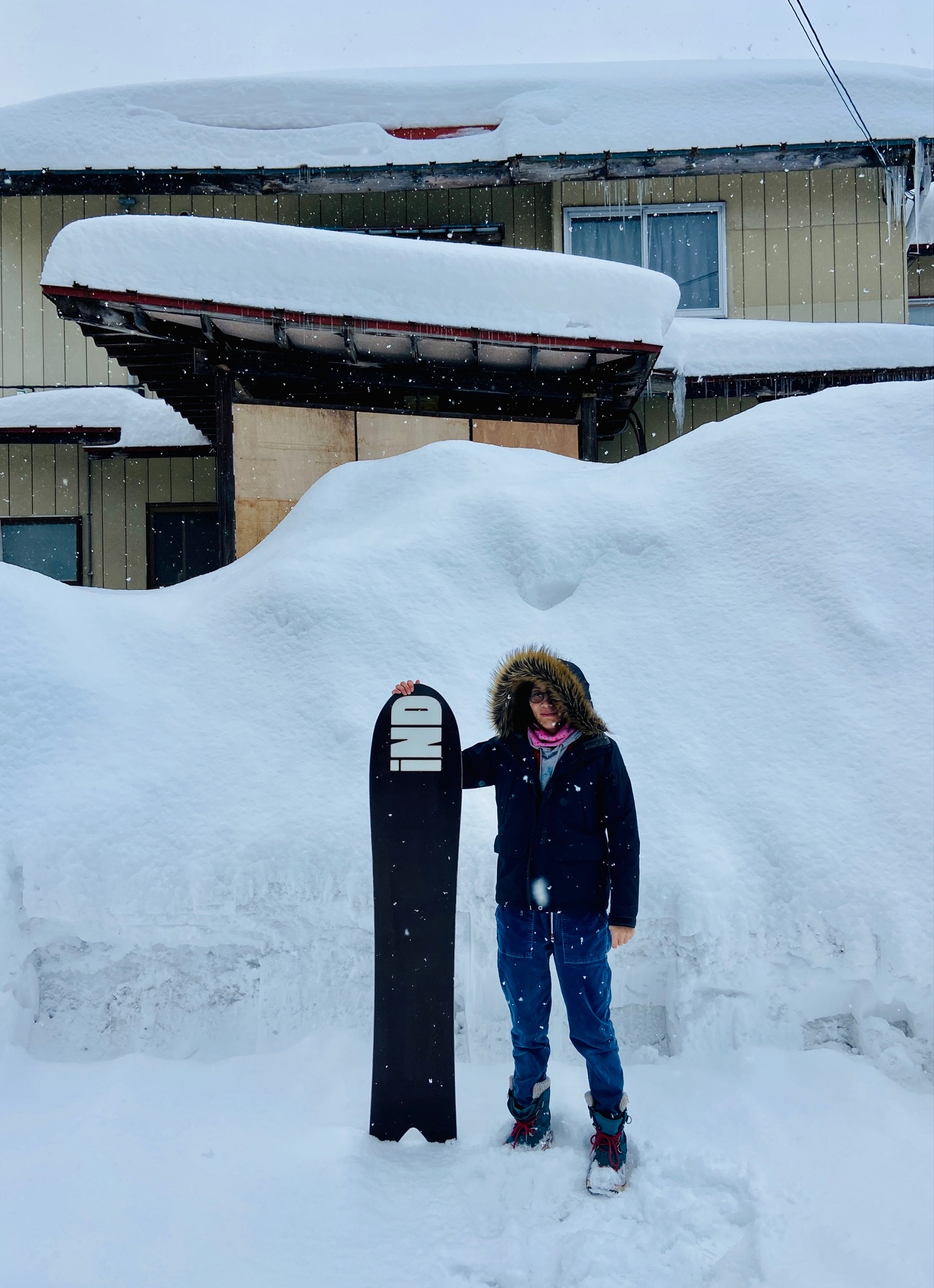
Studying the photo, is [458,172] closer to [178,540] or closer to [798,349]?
[798,349]

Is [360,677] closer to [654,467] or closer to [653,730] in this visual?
[653,730]

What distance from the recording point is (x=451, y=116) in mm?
11016

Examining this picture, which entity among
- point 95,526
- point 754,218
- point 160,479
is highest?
point 754,218

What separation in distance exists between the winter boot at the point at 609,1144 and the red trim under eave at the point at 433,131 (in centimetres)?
1186

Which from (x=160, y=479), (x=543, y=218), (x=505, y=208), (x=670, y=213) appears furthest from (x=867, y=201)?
(x=160, y=479)

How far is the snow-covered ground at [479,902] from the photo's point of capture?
226cm

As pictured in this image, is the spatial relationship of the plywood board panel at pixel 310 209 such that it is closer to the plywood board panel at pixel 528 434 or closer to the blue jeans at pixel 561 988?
the plywood board panel at pixel 528 434

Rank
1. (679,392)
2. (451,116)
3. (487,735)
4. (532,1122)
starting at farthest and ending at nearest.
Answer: (451,116)
(679,392)
(487,735)
(532,1122)

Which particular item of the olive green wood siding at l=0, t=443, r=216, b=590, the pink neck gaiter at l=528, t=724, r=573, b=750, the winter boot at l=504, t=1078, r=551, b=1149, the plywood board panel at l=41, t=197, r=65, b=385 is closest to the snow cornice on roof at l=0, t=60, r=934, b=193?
the plywood board panel at l=41, t=197, r=65, b=385

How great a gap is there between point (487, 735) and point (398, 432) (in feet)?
16.8

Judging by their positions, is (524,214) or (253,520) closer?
(253,520)

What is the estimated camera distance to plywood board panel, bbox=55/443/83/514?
10.8 m

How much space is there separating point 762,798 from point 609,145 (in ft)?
32.8

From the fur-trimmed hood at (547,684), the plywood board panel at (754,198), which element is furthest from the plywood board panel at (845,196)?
the fur-trimmed hood at (547,684)
